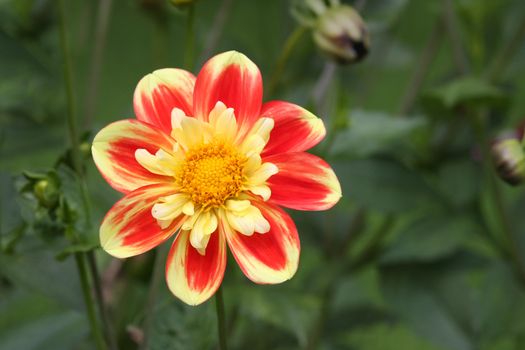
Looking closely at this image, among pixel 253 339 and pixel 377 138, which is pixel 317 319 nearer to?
pixel 253 339

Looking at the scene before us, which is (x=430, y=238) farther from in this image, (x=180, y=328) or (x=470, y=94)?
(x=180, y=328)

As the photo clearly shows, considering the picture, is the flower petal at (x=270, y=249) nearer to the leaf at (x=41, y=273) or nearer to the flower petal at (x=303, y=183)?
the flower petal at (x=303, y=183)

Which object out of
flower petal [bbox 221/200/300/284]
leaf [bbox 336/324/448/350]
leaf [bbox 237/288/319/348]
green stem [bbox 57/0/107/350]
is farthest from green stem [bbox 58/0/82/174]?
leaf [bbox 336/324/448/350]

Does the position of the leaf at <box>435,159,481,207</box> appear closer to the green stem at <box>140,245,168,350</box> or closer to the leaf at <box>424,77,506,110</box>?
the leaf at <box>424,77,506,110</box>

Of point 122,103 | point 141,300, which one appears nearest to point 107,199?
point 141,300

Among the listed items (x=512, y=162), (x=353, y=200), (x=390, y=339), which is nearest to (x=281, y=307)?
(x=353, y=200)

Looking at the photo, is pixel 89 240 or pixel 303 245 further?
pixel 303 245
